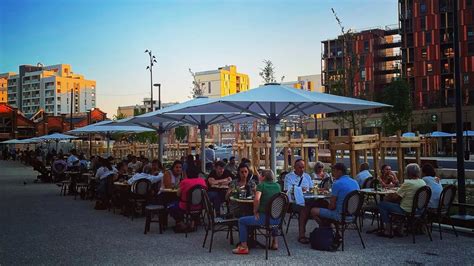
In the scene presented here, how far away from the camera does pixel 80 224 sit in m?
11.1

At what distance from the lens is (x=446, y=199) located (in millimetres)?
9039

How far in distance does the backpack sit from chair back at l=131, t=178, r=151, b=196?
4.69 m

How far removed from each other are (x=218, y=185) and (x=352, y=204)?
379cm

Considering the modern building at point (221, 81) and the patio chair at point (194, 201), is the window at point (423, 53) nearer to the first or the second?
the patio chair at point (194, 201)

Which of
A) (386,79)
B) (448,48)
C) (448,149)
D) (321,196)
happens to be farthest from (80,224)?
(386,79)

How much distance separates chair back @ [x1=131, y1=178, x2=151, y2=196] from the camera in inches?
444

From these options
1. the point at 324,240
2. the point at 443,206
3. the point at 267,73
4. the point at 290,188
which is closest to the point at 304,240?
the point at 324,240

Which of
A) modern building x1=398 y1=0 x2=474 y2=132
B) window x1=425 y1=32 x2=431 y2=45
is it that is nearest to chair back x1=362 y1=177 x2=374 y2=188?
modern building x1=398 y1=0 x2=474 y2=132

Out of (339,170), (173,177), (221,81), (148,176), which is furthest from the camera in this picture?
(221,81)

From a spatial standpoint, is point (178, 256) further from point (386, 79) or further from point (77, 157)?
point (386, 79)

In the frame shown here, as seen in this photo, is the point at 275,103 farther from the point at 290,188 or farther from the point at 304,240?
the point at 304,240

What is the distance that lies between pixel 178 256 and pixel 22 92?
163 m

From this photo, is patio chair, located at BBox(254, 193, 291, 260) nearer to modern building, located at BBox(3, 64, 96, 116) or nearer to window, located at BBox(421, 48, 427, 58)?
window, located at BBox(421, 48, 427, 58)

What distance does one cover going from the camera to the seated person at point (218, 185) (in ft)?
35.5
